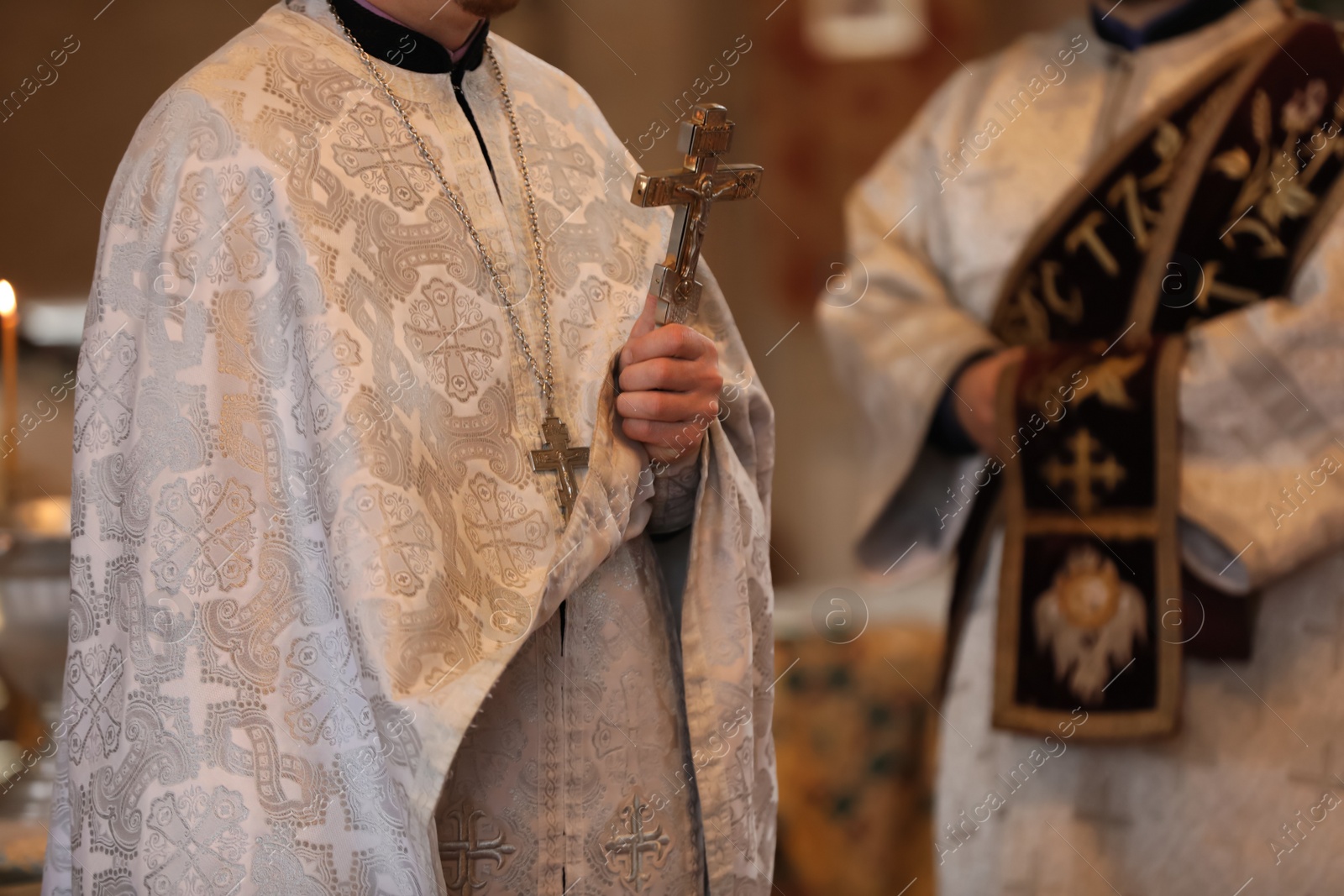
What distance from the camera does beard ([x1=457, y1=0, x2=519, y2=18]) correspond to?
1.62 meters

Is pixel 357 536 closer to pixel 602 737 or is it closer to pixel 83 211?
pixel 602 737

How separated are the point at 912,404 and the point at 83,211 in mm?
2269

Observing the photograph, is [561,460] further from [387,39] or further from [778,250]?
[778,250]

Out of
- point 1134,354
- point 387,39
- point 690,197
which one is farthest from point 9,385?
point 1134,354

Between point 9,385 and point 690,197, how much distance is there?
7.29ft

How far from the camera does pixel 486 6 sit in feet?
5.36

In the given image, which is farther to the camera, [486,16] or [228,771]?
[486,16]

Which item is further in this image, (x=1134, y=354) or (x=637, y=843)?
(x=1134, y=354)

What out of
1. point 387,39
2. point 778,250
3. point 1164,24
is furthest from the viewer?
point 778,250

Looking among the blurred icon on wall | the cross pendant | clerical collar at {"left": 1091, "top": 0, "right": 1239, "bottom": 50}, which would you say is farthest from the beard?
the blurred icon on wall

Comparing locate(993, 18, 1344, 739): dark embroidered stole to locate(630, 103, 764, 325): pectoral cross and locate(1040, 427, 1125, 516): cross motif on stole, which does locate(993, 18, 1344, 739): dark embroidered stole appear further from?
locate(630, 103, 764, 325): pectoral cross

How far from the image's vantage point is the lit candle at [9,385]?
2938 millimetres

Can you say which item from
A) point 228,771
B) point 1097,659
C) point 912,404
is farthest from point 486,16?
point 1097,659

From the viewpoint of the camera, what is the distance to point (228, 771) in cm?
138
